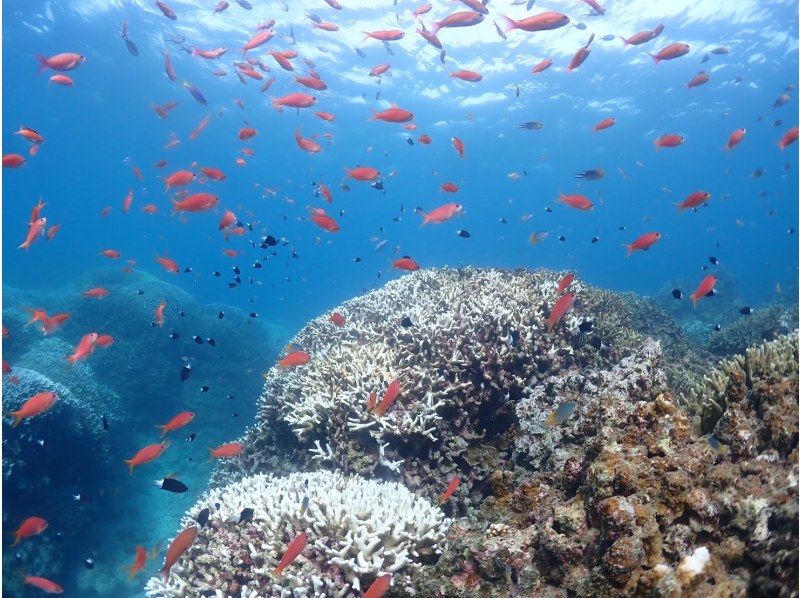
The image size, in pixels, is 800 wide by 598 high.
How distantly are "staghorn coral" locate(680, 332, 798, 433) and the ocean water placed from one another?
7.49 meters

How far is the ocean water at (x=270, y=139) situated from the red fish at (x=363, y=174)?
2.55 meters

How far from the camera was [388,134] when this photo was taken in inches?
2042

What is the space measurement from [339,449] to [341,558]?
2.10 m

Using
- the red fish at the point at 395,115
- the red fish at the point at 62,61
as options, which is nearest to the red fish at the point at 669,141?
the red fish at the point at 395,115

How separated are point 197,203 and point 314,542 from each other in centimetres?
620

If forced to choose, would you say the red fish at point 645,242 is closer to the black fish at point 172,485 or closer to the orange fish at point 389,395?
the orange fish at point 389,395

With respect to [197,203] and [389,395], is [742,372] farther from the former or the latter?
[197,203]

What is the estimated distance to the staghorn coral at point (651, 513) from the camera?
269 centimetres

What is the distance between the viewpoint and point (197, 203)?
8.09m

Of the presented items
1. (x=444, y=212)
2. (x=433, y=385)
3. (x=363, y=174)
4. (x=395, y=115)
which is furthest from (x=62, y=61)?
(x=433, y=385)

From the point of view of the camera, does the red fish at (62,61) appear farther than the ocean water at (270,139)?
No

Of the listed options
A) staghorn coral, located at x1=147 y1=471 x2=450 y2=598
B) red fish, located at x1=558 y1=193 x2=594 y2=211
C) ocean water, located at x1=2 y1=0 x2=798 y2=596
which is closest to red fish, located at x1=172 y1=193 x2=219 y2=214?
ocean water, located at x1=2 y1=0 x2=798 y2=596

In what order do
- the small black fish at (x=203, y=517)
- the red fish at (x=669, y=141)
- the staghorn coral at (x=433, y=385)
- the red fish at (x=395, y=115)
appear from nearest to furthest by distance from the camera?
the small black fish at (x=203, y=517), the staghorn coral at (x=433, y=385), the red fish at (x=395, y=115), the red fish at (x=669, y=141)

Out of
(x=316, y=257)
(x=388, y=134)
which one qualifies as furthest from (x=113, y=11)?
(x=316, y=257)
